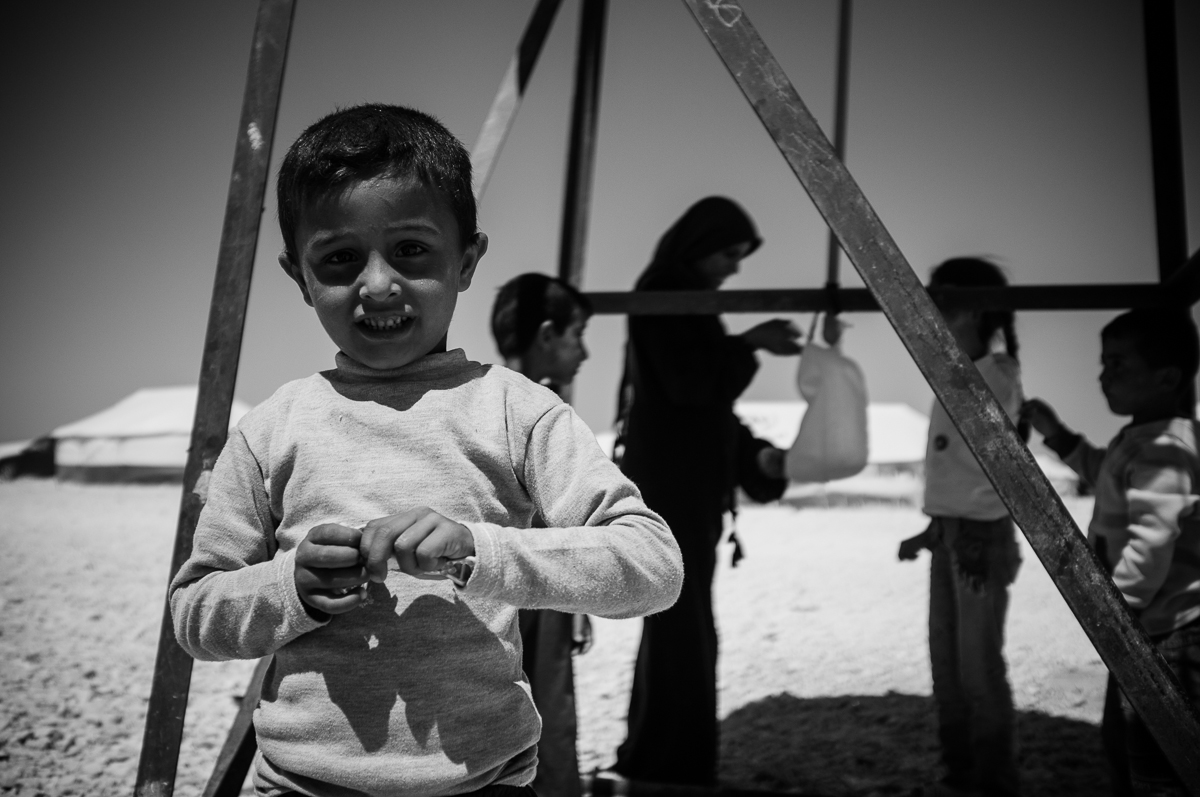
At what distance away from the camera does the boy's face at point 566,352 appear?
2410mm

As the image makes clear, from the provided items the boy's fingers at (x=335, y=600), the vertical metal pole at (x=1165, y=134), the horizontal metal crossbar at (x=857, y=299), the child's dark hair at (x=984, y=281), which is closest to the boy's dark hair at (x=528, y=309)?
the horizontal metal crossbar at (x=857, y=299)

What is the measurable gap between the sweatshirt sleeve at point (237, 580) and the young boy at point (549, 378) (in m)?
1.20

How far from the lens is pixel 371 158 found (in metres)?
1.04

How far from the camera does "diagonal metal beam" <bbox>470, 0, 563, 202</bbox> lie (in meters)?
2.48

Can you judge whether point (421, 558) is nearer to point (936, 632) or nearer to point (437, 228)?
point (437, 228)

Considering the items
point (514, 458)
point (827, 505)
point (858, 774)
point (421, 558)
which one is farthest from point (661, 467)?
point (827, 505)

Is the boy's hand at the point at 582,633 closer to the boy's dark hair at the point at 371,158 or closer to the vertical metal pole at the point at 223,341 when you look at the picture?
the vertical metal pole at the point at 223,341

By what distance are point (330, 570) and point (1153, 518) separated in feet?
6.74

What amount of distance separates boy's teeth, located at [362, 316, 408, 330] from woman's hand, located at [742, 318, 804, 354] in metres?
1.96

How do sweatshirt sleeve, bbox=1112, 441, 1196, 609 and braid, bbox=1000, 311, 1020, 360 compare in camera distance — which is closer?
sweatshirt sleeve, bbox=1112, 441, 1196, 609

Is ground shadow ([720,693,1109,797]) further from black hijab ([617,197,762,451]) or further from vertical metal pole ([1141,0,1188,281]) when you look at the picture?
vertical metal pole ([1141,0,1188,281])

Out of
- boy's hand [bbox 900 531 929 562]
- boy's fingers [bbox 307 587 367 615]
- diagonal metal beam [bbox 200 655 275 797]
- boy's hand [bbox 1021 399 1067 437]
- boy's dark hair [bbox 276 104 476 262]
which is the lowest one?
diagonal metal beam [bbox 200 655 275 797]

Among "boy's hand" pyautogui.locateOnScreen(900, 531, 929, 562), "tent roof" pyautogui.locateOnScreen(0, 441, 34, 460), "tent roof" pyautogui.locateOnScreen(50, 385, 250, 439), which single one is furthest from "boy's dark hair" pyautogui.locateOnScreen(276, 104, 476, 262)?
"tent roof" pyautogui.locateOnScreen(0, 441, 34, 460)

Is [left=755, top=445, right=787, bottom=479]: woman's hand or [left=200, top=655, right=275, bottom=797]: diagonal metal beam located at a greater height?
[left=755, top=445, right=787, bottom=479]: woman's hand
